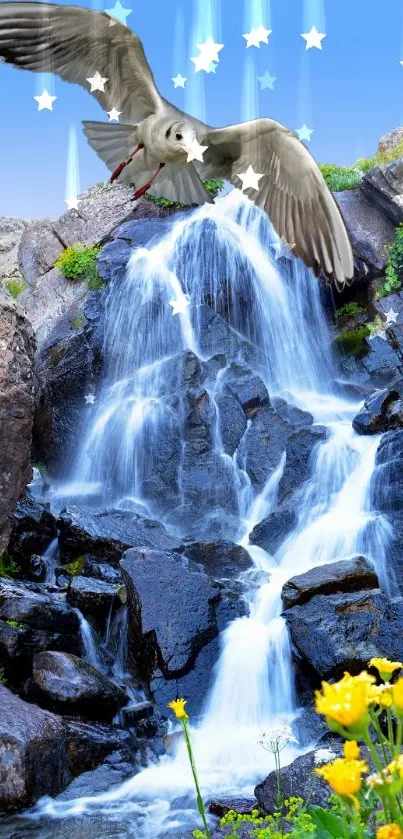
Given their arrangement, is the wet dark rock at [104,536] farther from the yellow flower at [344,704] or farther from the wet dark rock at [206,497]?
the yellow flower at [344,704]

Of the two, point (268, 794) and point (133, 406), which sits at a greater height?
point (133, 406)

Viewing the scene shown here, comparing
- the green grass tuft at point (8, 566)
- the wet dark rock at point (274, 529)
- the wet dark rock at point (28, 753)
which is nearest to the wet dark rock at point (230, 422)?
the wet dark rock at point (274, 529)

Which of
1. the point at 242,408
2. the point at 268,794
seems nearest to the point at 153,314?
the point at 242,408

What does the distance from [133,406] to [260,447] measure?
2290mm

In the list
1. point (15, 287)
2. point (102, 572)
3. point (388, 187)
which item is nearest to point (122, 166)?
point (102, 572)

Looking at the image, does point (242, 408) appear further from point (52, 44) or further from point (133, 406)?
point (52, 44)

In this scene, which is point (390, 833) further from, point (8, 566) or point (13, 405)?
point (8, 566)

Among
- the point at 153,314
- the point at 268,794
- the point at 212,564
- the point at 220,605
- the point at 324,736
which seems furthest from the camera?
the point at 153,314

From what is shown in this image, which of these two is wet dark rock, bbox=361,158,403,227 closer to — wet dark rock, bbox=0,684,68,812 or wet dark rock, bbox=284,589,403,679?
wet dark rock, bbox=284,589,403,679

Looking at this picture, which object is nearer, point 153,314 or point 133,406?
point 133,406

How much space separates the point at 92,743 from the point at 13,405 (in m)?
2.77

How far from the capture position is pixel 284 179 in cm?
448

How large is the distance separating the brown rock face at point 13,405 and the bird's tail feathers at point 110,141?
9.96ft

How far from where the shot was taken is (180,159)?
3.62m
